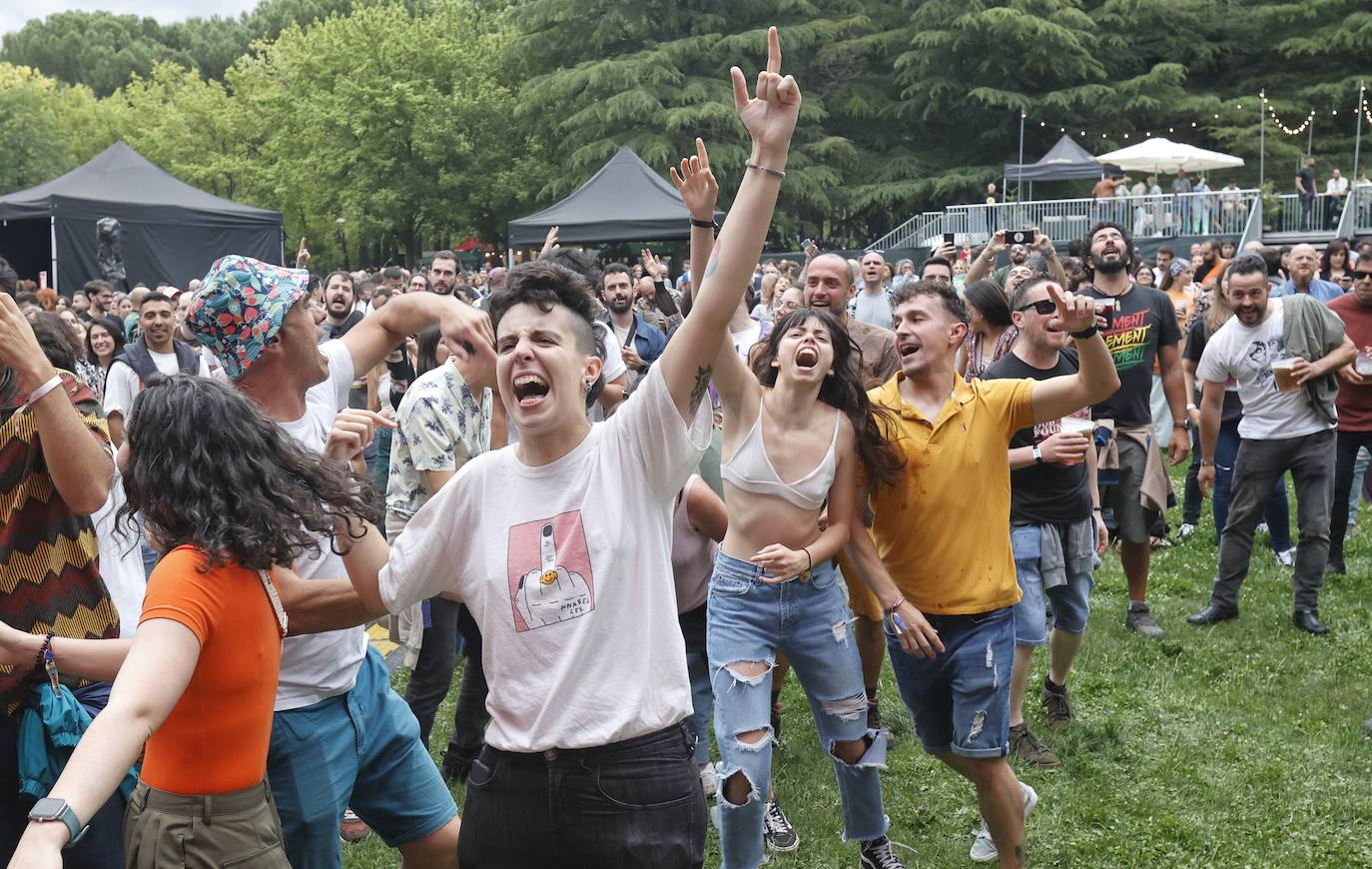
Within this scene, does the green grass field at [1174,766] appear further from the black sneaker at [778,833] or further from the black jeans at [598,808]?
the black jeans at [598,808]

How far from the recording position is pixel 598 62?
127 feet

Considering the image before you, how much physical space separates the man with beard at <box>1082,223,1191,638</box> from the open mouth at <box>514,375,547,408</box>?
5.16 metres

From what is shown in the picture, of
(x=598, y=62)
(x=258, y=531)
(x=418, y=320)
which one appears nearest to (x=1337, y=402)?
(x=418, y=320)

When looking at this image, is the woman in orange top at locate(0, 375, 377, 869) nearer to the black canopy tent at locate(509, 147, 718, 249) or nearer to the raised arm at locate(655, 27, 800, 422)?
the raised arm at locate(655, 27, 800, 422)

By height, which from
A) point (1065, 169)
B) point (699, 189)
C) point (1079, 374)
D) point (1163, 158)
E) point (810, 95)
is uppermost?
point (810, 95)

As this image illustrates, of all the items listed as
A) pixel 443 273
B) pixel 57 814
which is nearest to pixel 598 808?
pixel 57 814

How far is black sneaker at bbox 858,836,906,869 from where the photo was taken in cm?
451

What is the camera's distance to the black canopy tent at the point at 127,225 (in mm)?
23922

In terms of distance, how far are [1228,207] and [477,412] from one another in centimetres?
2426

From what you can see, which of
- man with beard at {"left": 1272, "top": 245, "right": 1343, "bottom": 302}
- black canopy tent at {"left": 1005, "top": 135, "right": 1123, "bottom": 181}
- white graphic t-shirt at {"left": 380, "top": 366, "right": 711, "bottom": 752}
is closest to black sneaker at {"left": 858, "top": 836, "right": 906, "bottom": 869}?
Result: white graphic t-shirt at {"left": 380, "top": 366, "right": 711, "bottom": 752}

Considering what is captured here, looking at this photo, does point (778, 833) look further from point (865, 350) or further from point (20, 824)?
point (20, 824)

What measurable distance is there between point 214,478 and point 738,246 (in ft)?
4.00

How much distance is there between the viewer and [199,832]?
2.54 m

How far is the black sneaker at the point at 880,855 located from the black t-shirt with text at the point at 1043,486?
179cm
